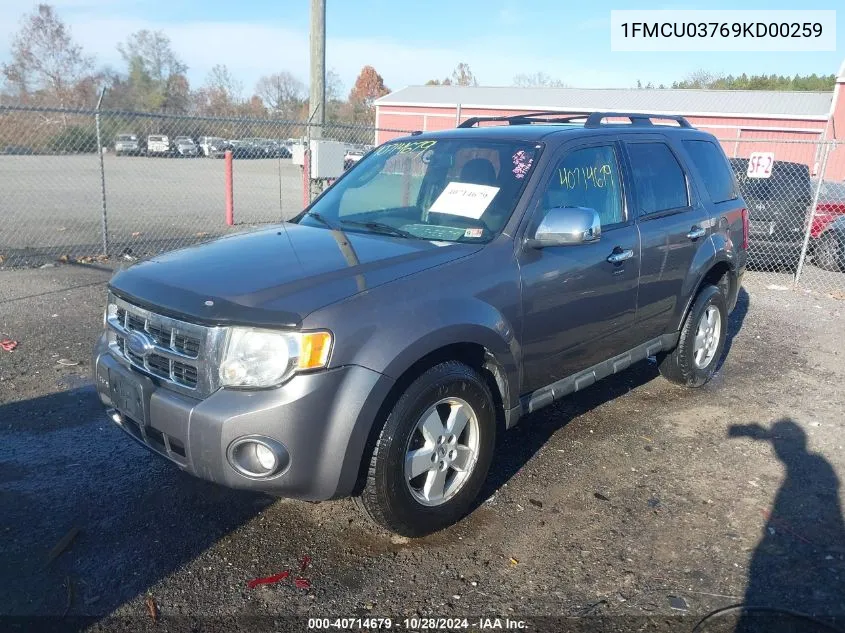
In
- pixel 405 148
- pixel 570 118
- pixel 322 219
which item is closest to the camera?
pixel 322 219

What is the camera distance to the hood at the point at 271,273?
2.80 m

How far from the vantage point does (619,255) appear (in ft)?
13.4

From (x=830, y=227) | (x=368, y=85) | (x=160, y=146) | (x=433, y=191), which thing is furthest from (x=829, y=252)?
(x=368, y=85)

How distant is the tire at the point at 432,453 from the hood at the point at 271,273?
0.54 m

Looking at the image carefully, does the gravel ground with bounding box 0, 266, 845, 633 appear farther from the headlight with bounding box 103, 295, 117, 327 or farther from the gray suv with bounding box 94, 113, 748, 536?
the headlight with bounding box 103, 295, 117, 327

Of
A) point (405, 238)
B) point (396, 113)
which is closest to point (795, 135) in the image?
point (396, 113)

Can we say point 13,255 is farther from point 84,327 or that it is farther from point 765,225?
point 765,225

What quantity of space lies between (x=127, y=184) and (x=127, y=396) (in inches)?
773

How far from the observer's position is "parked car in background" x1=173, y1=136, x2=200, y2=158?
22.5 metres

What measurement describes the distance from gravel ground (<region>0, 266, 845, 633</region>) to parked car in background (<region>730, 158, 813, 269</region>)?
5862 millimetres

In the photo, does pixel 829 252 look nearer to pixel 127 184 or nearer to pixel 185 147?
pixel 127 184

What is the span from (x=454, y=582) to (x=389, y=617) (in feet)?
1.16

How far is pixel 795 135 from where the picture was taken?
1183 inches

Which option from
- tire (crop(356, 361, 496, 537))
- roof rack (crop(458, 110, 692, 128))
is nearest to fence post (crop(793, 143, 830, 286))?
roof rack (crop(458, 110, 692, 128))
